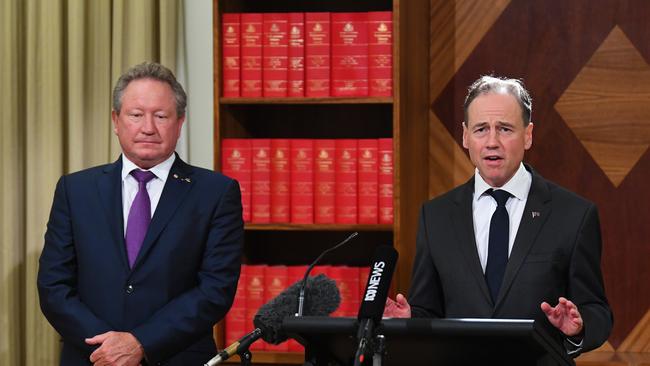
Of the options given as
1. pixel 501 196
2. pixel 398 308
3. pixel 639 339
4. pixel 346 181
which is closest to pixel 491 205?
pixel 501 196

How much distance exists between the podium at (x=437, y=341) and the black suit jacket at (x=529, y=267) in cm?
60

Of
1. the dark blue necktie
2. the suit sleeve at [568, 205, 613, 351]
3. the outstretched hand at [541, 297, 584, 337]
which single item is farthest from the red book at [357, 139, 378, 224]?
the outstretched hand at [541, 297, 584, 337]

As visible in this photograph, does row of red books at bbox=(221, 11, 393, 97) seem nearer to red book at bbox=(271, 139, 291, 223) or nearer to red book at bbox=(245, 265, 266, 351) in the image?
red book at bbox=(271, 139, 291, 223)

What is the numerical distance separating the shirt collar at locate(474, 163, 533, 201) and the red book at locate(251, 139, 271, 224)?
4.68ft

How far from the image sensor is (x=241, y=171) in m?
4.05

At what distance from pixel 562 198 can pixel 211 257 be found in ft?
3.16

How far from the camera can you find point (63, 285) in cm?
286

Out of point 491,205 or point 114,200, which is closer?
point 491,205

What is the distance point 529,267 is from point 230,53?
182 cm

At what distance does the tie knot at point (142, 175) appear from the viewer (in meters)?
2.96

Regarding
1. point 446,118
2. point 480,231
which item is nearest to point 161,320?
point 480,231

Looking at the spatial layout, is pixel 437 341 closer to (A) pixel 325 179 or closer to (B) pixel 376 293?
(B) pixel 376 293

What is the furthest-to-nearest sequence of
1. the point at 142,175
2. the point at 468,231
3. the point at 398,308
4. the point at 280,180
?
the point at 280,180, the point at 142,175, the point at 468,231, the point at 398,308

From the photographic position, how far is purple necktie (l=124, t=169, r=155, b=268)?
288cm
